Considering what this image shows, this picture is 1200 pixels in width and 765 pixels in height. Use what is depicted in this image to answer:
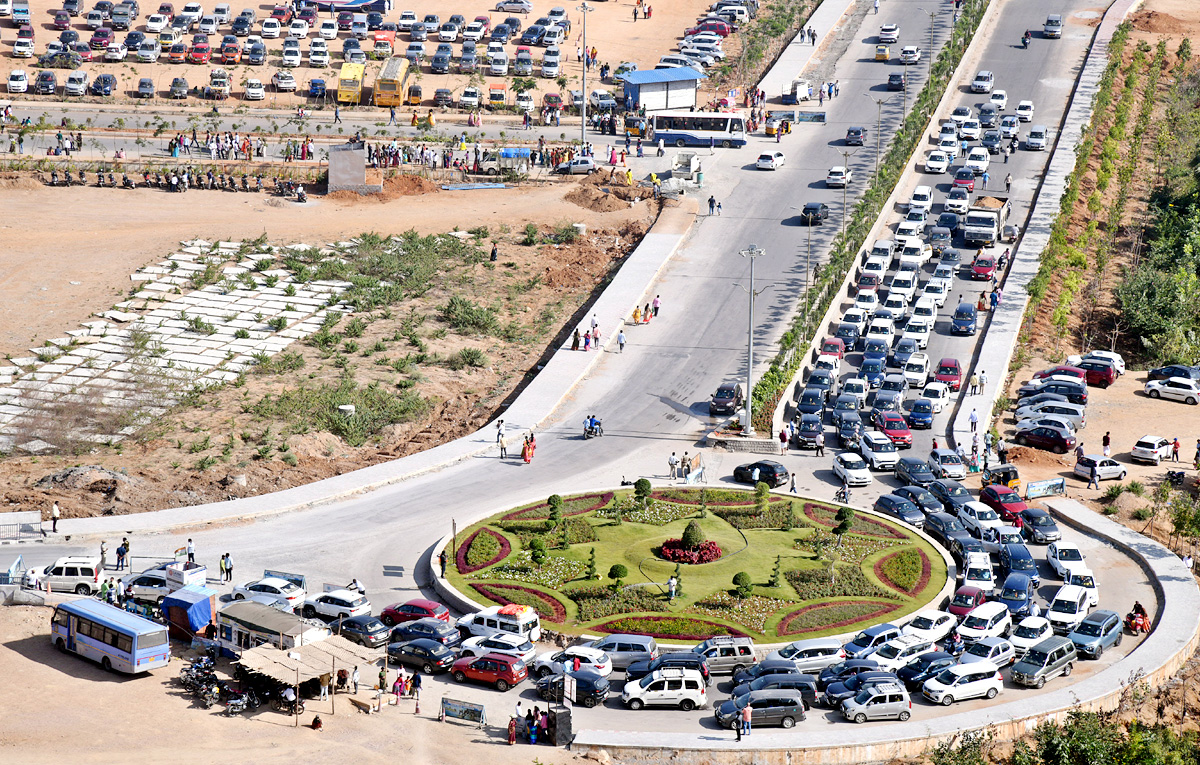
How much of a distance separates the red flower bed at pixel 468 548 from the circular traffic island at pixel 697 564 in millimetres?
46

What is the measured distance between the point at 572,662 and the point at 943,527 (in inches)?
703

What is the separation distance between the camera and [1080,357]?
2972 inches

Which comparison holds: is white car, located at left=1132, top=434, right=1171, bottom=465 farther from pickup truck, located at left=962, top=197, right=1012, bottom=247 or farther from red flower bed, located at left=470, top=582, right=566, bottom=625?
red flower bed, located at left=470, top=582, right=566, bottom=625

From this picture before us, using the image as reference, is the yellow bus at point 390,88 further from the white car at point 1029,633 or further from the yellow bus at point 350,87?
the white car at point 1029,633

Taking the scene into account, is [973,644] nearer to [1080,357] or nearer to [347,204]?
[1080,357]

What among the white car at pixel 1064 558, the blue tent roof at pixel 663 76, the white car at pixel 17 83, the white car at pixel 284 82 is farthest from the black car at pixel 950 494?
the white car at pixel 17 83

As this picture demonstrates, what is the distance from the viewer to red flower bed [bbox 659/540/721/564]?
173 ft

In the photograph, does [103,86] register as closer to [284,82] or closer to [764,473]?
[284,82]

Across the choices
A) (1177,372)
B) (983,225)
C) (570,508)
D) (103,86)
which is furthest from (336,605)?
(103,86)

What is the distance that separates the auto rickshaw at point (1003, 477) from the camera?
61531 mm

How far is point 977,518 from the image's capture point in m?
57.2

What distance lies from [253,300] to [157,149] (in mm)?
27452

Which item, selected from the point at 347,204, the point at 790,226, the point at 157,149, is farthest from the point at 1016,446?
the point at 157,149

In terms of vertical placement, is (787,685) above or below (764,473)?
below
